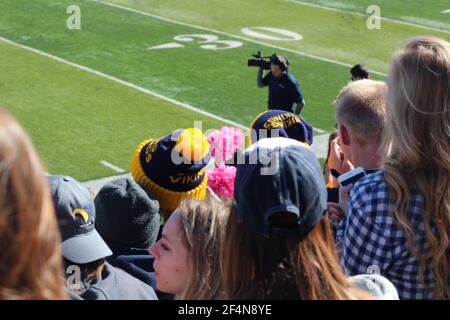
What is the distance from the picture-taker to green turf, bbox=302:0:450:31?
63.7ft

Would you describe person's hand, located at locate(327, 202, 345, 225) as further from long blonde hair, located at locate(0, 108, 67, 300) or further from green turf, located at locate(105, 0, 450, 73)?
green turf, located at locate(105, 0, 450, 73)

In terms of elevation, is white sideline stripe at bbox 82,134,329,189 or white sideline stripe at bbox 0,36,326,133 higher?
white sideline stripe at bbox 0,36,326,133

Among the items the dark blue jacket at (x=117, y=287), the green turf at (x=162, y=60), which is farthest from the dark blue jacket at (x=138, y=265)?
the green turf at (x=162, y=60)

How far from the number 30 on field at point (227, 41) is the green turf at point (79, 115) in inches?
105

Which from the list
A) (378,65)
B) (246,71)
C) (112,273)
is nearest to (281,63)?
(246,71)

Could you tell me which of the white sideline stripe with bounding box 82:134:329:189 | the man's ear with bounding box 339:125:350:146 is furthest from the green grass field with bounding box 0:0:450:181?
the man's ear with bounding box 339:125:350:146

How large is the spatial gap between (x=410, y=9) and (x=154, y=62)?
801 cm

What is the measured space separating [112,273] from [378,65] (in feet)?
43.5

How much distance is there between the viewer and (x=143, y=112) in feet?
42.3

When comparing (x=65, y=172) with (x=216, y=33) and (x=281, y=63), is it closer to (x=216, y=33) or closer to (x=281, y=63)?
(x=281, y=63)

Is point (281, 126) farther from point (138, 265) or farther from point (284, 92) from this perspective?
point (284, 92)

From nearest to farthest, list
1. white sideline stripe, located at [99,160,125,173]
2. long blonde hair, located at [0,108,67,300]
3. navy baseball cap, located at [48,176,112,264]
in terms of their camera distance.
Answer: long blonde hair, located at [0,108,67,300]
navy baseball cap, located at [48,176,112,264]
white sideline stripe, located at [99,160,125,173]

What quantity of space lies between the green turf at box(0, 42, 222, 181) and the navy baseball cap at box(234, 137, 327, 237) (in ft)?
26.3
